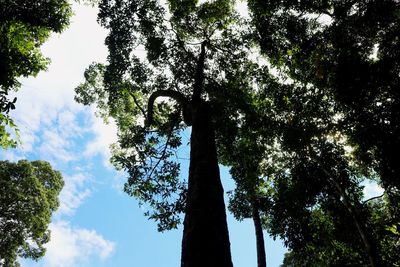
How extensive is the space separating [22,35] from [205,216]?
9.10 metres

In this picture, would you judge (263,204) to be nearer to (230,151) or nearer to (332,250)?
(230,151)

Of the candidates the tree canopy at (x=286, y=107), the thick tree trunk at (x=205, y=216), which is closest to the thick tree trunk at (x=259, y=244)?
the tree canopy at (x=286, y=107)

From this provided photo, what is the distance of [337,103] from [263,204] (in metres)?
5.96

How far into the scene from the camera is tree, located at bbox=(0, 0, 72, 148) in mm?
9091

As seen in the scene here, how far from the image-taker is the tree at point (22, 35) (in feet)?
29.8

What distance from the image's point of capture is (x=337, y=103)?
12.3 metres

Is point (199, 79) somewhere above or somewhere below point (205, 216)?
above

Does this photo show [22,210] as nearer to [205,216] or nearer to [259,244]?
[259,244]

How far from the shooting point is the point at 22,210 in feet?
70.7

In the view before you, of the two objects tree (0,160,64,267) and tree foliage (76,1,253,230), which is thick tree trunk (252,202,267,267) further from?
tree (0,160,64,267)

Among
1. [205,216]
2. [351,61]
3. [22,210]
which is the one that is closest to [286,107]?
[351,61]

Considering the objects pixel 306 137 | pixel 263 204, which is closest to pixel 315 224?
pixel 263 204

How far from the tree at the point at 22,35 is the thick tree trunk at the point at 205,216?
5344 mm

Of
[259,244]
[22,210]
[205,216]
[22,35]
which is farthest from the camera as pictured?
[22,210]
